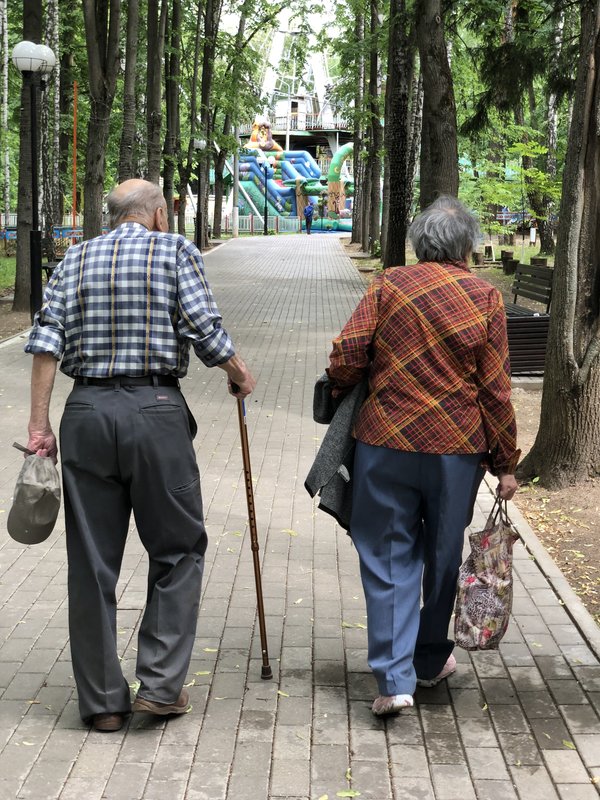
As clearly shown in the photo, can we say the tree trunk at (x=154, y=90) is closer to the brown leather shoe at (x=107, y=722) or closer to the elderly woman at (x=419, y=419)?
the elderly woman at (x=419, y=419)

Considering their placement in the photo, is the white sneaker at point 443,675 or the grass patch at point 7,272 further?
the grass patch at point 7,272

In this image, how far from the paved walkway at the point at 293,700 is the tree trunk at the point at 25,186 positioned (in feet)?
35.5

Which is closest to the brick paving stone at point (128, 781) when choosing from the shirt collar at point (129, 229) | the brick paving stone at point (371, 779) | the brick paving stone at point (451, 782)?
the brick paving stone at point (371, 779)

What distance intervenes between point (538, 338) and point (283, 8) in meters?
29.3

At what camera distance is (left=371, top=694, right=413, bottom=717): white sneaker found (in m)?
4.10

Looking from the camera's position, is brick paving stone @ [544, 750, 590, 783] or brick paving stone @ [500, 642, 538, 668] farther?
brick paving stone @ [500, 642, 538, 668]

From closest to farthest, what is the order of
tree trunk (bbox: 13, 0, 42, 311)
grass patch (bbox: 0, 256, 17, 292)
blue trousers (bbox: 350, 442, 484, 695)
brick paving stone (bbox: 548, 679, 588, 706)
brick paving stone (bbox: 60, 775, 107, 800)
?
brick paving stone (bbox: 60, 775, 107, 800) < blue trousers (bbox: 350, 442, 484, 695) < brick paving stone (bbox: 548, 679, 588, 706) < tree trunk (bbox: 13, 0, 42, 311) < grass patch (bbox: 0, 256, 17, 292)

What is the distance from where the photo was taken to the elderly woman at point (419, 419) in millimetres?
4027

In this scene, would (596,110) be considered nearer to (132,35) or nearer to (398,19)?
(398,19)

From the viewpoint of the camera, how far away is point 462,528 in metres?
4.17

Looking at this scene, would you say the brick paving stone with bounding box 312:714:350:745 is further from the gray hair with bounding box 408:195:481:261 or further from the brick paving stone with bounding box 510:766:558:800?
the gray hair with bounding box 408:195:481:261

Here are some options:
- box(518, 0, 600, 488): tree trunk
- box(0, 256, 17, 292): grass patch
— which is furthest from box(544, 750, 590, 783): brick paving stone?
box(0, 256, 17, 292): grass patch

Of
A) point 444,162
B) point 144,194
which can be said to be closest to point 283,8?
point 444,162

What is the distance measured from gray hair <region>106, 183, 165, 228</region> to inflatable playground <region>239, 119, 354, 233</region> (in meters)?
64.1
